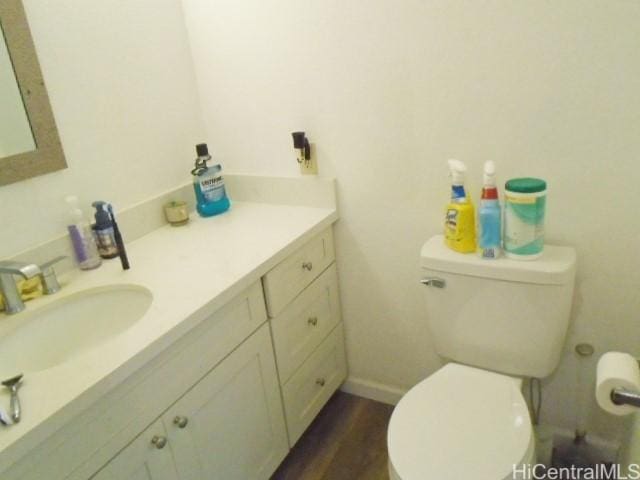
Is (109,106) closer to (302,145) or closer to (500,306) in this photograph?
(302,145)

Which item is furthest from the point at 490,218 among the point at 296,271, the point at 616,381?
the point at 296,271

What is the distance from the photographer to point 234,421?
121 centimetres

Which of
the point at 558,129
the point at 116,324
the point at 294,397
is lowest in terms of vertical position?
the point at 294,397

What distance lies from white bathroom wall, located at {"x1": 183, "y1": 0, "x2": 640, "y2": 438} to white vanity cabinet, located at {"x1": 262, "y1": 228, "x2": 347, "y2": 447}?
10cm

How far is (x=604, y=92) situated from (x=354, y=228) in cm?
82

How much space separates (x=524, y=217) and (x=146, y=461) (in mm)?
1050

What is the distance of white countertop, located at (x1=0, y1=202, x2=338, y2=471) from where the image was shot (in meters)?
0.78

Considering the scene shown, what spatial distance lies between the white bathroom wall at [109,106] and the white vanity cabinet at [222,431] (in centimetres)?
63

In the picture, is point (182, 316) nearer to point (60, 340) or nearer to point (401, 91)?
point (60, 340)

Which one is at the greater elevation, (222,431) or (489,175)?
(489,175)

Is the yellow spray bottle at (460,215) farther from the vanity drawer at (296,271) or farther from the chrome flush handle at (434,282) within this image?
the vanity drawer at (296,271)

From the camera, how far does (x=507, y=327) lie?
1.24m

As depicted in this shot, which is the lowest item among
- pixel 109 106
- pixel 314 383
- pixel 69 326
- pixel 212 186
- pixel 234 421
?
pixel 314 383

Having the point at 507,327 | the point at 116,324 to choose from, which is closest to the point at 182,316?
the point at 116,324
